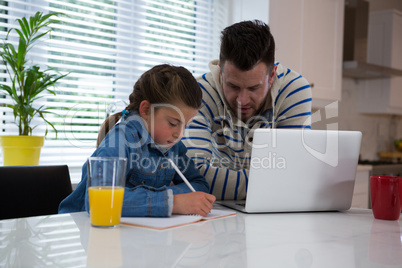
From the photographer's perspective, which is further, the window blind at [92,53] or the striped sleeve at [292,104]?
the window blind at [92,53]

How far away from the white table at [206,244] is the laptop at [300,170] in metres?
0.11

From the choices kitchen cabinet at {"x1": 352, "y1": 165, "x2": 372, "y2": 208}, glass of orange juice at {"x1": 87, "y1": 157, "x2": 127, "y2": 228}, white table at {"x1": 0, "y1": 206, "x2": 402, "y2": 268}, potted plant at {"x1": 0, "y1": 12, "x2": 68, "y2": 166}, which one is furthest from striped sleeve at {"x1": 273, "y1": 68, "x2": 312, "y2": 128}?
kitchen cabinet at {"x1": 352, "y1": 165, "x2": 372, "y2": 208}

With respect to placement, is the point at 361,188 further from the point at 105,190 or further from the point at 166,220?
the point at 105,190

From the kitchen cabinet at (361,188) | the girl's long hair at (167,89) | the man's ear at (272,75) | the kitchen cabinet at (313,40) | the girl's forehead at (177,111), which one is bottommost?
the kitchen cabinet at (361,188)

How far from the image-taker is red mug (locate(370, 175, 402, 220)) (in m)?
1.14

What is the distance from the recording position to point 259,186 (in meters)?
1.14

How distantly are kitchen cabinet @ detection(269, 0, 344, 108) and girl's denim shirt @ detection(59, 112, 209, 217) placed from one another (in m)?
1.99

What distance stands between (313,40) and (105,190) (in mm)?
2885

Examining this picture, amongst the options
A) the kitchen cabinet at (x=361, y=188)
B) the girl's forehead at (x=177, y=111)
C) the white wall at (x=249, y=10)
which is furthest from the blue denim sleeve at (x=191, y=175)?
→ the kitchen cabinet at (x=361, y=188)

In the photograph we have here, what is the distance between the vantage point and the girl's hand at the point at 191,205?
1.08 m

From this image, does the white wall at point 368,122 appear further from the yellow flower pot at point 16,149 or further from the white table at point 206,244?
the white table at point 206,244

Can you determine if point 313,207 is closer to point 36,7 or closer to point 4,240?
point 4,240

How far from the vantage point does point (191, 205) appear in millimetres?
1084

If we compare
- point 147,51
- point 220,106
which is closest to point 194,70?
point 147,51
